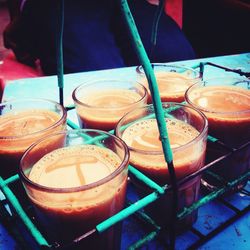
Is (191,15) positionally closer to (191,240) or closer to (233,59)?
(233,59)

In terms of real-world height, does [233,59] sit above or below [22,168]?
below

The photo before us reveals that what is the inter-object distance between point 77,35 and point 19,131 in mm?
1428

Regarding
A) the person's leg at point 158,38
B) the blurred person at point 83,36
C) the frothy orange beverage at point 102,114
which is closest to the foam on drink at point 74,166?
the frothy orange beverage at point 102,114

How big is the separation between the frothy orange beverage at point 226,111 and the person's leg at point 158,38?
58.8 inches

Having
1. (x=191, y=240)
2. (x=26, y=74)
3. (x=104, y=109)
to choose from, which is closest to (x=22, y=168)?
(x=104, y=109)

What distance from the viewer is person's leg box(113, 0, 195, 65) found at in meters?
2.26

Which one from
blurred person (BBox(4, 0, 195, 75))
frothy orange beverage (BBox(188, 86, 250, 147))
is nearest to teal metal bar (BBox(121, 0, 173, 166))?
frothy orange beverage (BBox(188, 86, 250, 147))

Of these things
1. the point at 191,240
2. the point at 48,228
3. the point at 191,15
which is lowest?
the point at 191,15

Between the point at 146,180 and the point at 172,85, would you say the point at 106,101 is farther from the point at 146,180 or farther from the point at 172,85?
the point at 146,180

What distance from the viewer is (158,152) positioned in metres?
0.51

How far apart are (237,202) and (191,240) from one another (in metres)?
0.15

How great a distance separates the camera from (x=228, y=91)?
0.78 m

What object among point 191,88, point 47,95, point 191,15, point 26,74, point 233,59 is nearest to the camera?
point 191,88

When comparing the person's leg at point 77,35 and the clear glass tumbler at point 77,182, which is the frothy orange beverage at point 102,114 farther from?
the person's leg at point 77,35
